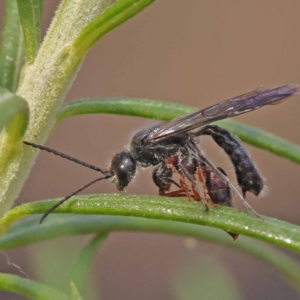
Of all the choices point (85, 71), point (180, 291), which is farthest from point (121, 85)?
point (180, 291)

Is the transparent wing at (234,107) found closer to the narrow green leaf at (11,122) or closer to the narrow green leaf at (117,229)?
the narrow green leaf at (117,229)

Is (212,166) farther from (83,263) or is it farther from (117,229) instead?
(83,263)

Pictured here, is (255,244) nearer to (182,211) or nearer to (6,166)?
(182,211)

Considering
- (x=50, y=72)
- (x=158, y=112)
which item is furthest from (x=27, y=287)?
(x=158, y=112)

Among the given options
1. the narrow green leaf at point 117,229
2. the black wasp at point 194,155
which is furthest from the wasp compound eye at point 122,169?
the narrow green leaf at point 117,229

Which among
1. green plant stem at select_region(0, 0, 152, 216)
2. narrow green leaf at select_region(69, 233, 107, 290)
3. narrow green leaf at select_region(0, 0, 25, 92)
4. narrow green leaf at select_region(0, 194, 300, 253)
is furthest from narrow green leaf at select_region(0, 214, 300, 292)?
narrow green leaf at select_region(0, 0, 25, 92)

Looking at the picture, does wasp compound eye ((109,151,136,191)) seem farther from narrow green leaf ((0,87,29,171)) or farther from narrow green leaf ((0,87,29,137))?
narrow green leaf ((0,87,29,137))
